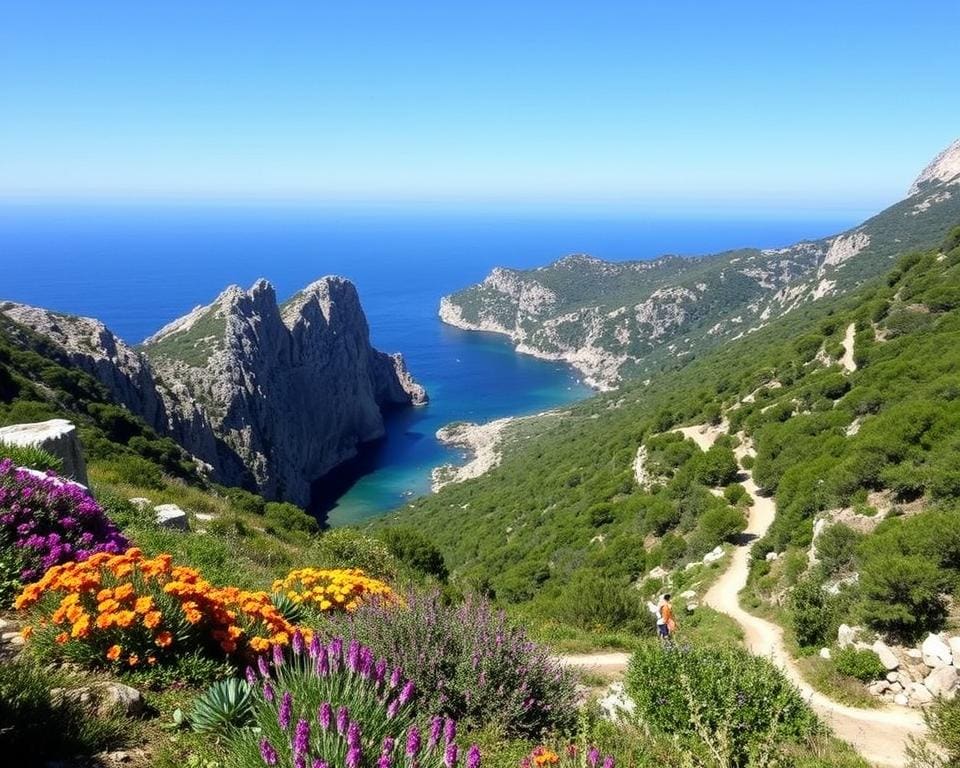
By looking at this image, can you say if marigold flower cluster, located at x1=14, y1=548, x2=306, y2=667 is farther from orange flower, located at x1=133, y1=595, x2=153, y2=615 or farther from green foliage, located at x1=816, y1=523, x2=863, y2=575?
green foliage, located at x1=816, y1=523, x2=863, y2=575

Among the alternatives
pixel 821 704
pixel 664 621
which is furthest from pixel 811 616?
pixel 664 621

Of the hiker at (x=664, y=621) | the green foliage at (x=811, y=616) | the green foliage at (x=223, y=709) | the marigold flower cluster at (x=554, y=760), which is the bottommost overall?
the green foliage at (x=811, y=616)

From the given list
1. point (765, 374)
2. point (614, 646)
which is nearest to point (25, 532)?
point (614, 646)

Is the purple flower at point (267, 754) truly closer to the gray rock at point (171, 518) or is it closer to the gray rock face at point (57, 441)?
the gray rock face at point (57, 441)

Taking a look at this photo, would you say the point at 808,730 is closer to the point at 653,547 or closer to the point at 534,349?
the point at 653,547

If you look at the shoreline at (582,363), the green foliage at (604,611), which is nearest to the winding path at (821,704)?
the green foliage at (604,611)

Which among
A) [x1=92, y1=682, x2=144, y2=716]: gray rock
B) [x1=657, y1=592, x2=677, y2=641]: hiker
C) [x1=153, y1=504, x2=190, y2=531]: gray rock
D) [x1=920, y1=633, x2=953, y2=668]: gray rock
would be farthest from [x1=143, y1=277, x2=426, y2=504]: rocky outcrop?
[x1=920, y1=633, x2=953, y2=668]: gray rock
